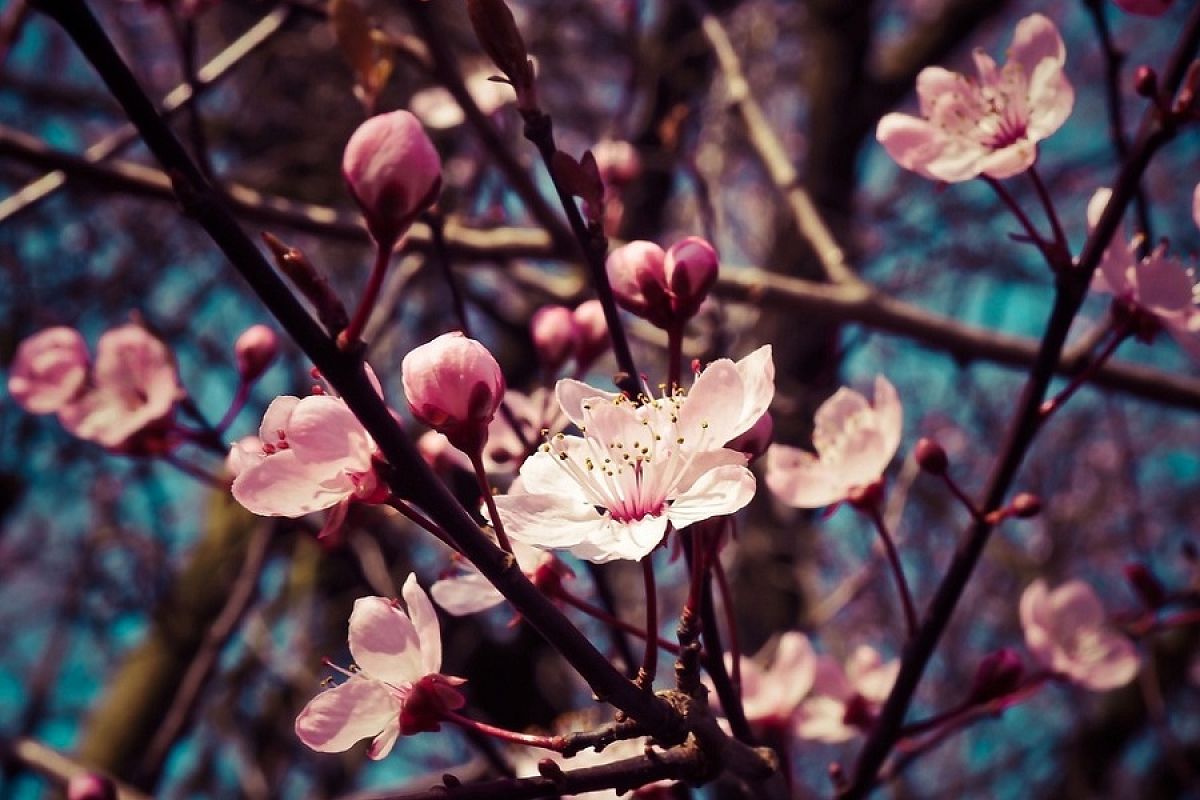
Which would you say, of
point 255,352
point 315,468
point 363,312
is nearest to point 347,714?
point 315,468

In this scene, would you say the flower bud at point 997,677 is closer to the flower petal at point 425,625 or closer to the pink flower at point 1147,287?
the pink flower at point 1147,287

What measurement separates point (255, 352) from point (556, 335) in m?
0.39

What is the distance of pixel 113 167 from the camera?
1596 mm

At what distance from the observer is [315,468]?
0.65 m

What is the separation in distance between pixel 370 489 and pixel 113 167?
121 cm

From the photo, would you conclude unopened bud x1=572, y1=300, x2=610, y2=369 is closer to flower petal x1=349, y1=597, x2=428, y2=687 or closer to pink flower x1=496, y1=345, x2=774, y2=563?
pink flower x1=496, y1=345, x2=774, y2=563

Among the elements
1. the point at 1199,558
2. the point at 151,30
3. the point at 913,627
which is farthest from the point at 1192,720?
the point at 151,30

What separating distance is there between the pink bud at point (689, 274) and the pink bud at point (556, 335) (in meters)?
0.29

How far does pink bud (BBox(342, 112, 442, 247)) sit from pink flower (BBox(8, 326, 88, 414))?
39.1 inches

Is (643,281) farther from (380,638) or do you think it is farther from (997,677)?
(997,677)

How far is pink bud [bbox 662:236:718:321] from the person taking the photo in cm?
81

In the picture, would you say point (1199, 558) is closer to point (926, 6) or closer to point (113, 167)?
point (113, 167)

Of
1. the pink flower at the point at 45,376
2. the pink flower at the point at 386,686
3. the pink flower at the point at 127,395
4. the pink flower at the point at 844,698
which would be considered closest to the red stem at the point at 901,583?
the pink flower at the point at 844,698

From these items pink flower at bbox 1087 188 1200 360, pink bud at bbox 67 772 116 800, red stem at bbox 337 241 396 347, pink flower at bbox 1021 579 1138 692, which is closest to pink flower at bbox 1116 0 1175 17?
pink flower at bbox 1087 188 1200 360
